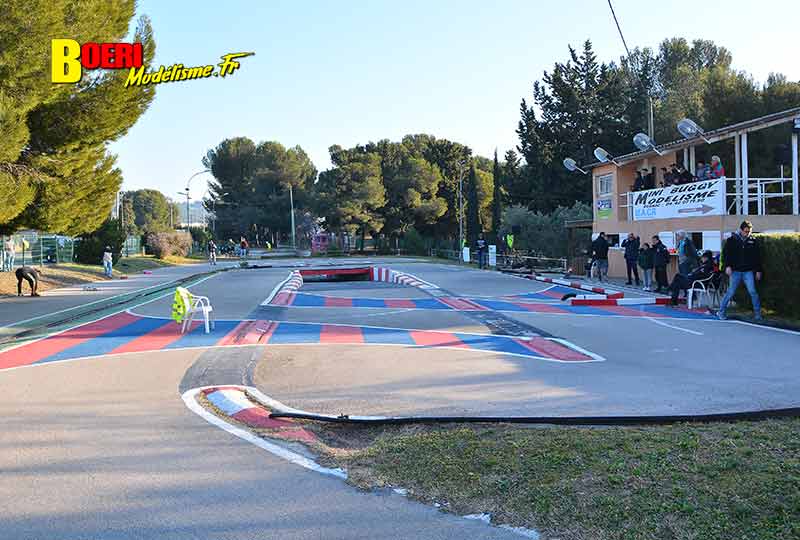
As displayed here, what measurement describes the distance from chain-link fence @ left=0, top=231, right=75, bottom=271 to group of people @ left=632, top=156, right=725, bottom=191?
28513mm

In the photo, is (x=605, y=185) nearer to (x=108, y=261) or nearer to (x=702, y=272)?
(x=702, y=272)

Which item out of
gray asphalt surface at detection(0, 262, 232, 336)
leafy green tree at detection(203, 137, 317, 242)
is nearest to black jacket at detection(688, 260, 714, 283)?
gray asphalt surface at detection(0, 262, 232, 336)

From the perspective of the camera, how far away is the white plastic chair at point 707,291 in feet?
60.7

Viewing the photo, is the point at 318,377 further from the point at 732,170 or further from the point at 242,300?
the point at 732,170

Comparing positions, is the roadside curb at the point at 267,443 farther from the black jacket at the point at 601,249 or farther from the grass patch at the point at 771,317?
the black jacket at the point at 601,249

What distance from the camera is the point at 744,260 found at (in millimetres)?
15555

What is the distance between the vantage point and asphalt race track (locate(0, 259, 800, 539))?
513 centimetres

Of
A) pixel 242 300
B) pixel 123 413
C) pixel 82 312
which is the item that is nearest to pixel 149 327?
pixel 82 312

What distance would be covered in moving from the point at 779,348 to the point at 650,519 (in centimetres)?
879

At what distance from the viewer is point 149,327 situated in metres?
16.6

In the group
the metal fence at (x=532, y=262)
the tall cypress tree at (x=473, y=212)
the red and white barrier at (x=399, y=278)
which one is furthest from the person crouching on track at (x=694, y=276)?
the tall cypress tree at (x=473, y=212)

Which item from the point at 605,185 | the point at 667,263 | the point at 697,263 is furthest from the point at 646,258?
the point at 605,185

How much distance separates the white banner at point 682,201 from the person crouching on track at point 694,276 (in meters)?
3.90

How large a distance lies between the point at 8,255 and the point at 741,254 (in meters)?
33.1
